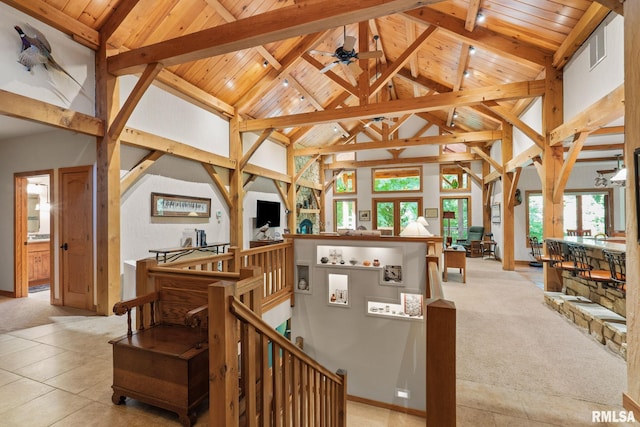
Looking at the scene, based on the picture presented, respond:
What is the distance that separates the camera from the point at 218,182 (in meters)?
6.43

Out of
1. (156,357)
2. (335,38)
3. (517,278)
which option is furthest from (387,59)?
(156,357)

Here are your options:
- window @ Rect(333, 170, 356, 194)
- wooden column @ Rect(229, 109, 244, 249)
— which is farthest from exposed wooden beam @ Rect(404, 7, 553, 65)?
window @ Rect(333, 170, 356, 194)

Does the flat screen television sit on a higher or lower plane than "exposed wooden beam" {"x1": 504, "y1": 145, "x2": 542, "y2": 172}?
lower

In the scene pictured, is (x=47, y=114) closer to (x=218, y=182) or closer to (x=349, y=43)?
(x=218, y=182)

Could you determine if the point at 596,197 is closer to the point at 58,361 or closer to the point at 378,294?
the point at 378,294

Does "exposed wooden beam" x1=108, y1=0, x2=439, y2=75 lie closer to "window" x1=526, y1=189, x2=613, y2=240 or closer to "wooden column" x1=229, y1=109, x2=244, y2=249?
"wooden column" x1=229, y1=109, x2=244, y2=249

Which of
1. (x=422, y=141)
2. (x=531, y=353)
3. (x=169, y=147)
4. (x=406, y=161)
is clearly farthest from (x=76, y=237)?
(x=406, y=161)

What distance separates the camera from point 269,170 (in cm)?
852

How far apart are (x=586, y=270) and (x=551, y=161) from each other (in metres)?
2.27

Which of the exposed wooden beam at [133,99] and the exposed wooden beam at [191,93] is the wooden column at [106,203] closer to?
the exposed wooden beam at [133,99]

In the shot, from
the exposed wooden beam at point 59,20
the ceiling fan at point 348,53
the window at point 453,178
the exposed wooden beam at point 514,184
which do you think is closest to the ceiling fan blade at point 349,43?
the ceiling fan at point 348,53

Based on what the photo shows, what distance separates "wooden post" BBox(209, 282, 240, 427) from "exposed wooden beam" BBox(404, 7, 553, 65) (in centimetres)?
575

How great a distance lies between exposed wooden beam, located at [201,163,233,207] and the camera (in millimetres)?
6200

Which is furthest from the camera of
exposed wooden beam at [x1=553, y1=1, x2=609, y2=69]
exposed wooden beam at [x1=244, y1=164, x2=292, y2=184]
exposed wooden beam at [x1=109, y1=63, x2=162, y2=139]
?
exposed wooden beam at [x1=244, y1=164, x2=292, y2=184]
